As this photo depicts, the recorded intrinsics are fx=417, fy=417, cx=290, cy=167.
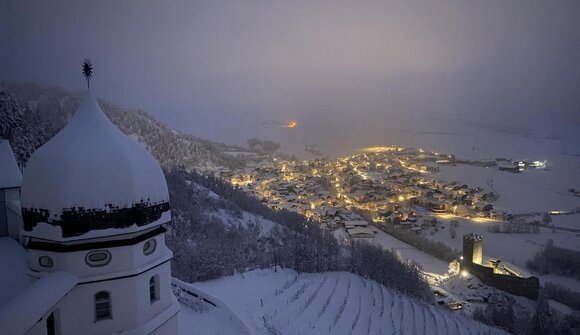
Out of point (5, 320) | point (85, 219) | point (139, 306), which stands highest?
point (85, 219)

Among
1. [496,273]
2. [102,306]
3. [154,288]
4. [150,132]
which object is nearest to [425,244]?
[496,273]

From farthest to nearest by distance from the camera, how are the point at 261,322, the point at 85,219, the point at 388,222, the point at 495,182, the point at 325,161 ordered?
1. the point at 325,161
2. the point at 495,182
3. the point at 388,222
4. the point at 261,322
5. the point at 85,219

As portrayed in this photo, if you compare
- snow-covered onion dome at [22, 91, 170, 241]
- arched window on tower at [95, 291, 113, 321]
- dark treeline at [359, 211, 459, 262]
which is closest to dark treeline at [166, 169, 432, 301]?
dark treeline at [359, 211, 459, 262]

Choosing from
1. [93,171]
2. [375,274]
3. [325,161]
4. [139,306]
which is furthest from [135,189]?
[325,161]

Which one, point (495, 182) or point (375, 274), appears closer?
point (375, 274)

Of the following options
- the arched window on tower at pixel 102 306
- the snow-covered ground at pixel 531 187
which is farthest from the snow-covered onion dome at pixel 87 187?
the snow-covered ground at pixel 531 187

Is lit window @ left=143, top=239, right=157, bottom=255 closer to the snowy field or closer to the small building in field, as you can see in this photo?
the snowy field

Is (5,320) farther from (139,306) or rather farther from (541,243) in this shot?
(541,243)
